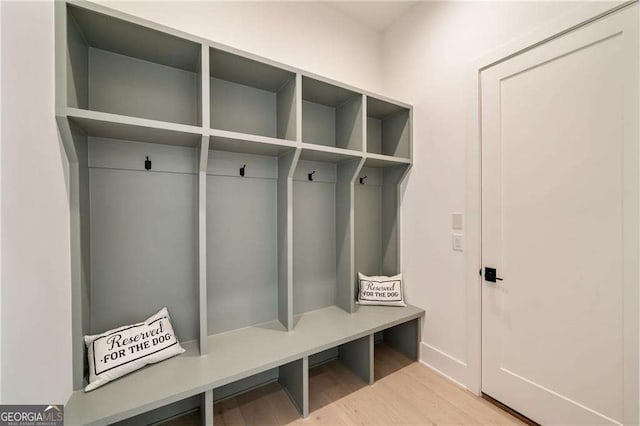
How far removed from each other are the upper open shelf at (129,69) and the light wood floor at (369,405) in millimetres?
1899

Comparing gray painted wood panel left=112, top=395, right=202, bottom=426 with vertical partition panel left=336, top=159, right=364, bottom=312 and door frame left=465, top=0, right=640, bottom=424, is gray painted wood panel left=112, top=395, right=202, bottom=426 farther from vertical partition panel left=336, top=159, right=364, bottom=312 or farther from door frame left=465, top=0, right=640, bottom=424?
door frame left=465, top=0, right=640, bottom=424

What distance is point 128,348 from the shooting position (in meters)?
1.41

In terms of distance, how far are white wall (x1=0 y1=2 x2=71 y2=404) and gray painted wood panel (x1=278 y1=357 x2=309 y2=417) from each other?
1.17 metres

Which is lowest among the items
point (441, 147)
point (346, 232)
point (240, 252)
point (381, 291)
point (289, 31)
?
point (381, 291)

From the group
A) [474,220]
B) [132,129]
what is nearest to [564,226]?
[474,220]

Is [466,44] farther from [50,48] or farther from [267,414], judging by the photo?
[267,414]

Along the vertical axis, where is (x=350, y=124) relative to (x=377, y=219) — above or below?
above

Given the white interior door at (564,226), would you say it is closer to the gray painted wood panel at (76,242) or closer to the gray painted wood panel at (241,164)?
the gray painted wood panel at (241,164)

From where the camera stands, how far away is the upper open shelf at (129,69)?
4.26 feet

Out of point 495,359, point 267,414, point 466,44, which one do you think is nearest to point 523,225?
point 495,359

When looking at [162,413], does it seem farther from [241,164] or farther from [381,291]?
[381,291]

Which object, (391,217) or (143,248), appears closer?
(143,248)

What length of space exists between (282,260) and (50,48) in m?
1.64

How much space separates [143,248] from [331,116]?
5.95 ft
